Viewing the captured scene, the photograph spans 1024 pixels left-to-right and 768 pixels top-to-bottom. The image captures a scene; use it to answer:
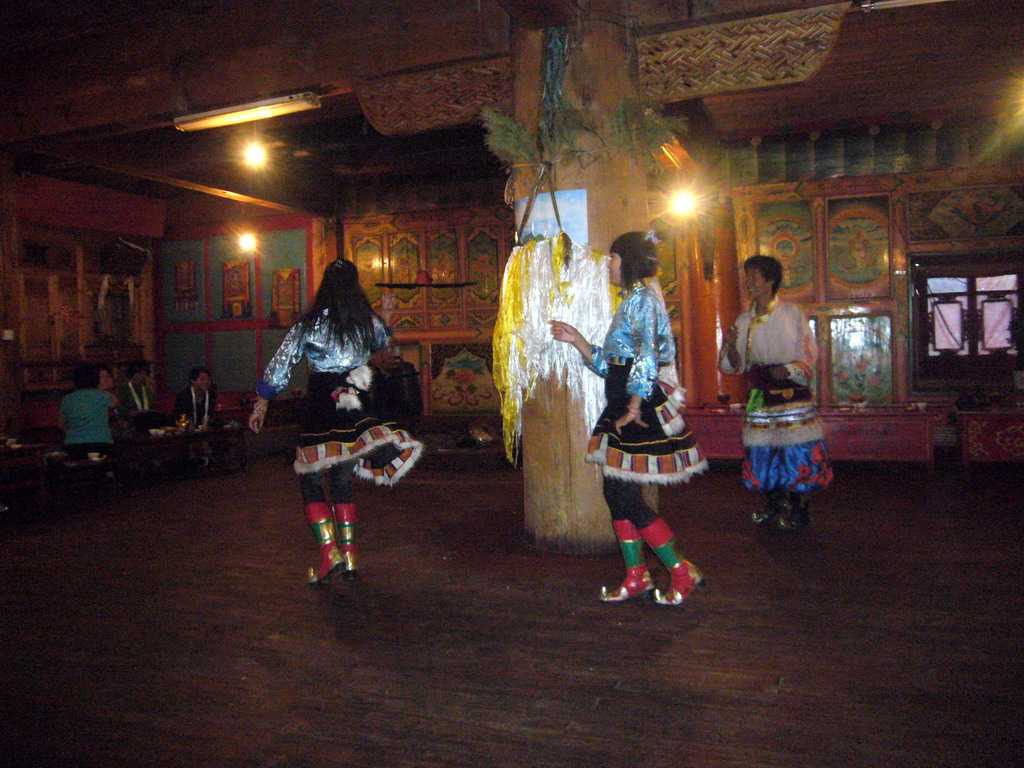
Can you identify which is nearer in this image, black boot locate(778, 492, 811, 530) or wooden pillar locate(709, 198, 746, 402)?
black boot locate(778, 492, 811, 530)

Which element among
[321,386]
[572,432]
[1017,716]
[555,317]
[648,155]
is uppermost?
[648,155]

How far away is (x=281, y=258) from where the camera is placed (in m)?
12.8

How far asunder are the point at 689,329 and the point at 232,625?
7.15m

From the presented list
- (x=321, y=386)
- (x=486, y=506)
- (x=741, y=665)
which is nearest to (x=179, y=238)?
(x=486, y=506)

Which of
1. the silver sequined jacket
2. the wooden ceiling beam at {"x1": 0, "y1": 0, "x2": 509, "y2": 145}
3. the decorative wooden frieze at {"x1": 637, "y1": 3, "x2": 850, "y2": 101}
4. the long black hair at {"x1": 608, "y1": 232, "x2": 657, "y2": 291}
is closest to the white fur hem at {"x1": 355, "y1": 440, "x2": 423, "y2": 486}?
the silver sequined jacket

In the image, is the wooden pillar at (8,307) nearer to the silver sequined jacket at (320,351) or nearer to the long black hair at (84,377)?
the long black hair at (84,377)

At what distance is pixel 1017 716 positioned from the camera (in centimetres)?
239

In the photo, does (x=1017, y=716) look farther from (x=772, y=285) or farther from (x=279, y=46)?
(x=279, y=46)

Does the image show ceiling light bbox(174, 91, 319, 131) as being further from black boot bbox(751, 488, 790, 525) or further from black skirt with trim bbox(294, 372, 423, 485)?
black boot bbox(751, 488, 790, 525)

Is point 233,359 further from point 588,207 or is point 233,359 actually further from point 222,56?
point 588,207

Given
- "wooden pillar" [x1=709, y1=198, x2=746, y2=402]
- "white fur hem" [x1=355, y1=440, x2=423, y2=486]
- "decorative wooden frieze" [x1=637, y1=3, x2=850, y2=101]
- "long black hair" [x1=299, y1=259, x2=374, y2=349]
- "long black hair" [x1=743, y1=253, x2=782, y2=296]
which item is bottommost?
"white fur hem" [x1=355, y1=440, x2=423, y2=486]

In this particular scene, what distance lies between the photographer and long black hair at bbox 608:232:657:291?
355 centimetres

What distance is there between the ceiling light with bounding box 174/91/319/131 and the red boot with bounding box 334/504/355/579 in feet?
12.2

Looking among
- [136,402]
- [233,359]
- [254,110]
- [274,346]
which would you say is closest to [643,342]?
[254,110]
